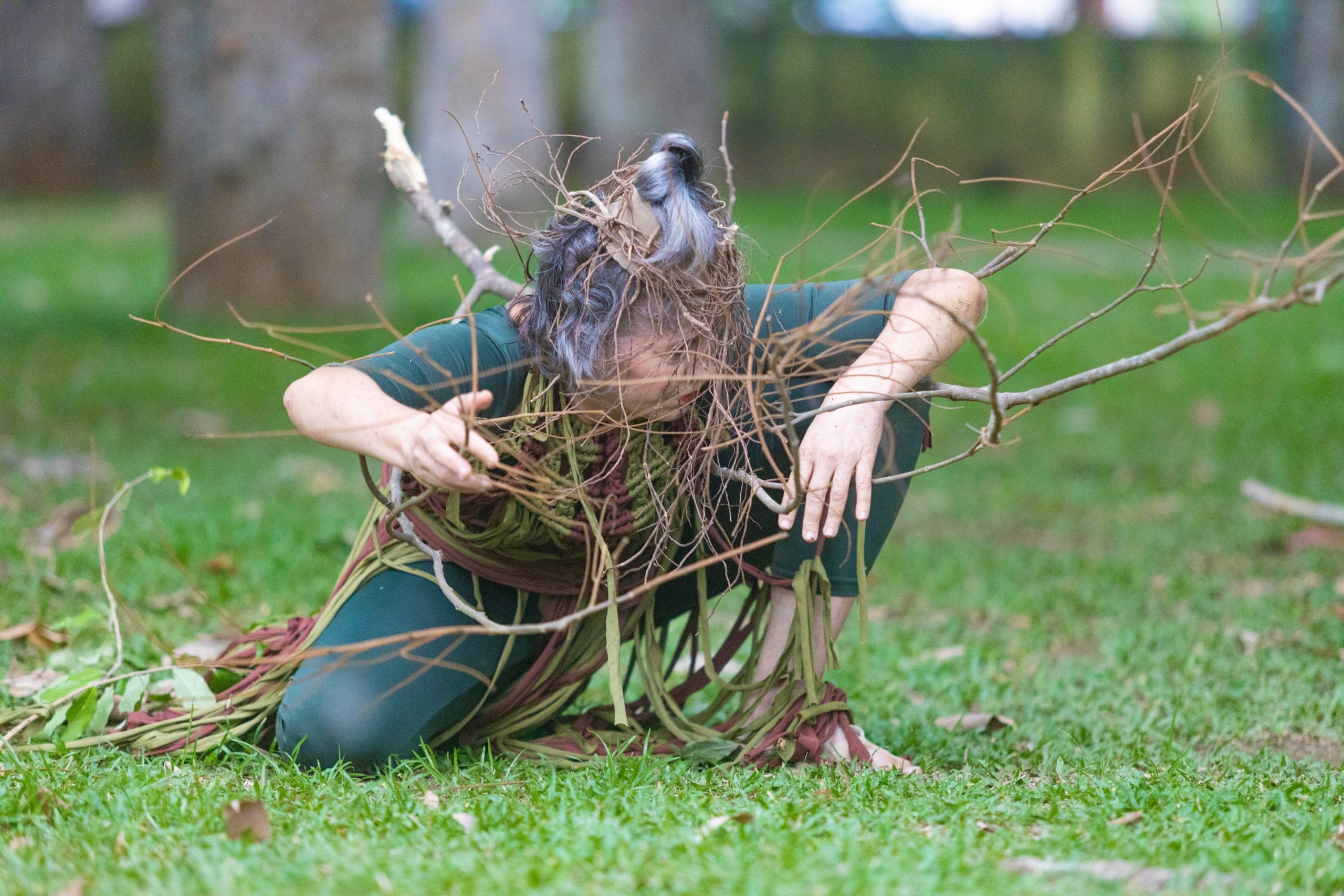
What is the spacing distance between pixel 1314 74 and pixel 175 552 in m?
11.8

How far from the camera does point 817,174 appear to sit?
50.3ft

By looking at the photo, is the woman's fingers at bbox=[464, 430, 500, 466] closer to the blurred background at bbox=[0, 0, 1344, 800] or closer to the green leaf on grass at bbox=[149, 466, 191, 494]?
the blurred background at bbox=[0, 0, 1344, 800]

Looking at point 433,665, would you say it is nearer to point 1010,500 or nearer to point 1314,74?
point 1010,500

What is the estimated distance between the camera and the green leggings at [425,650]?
6.79 feet

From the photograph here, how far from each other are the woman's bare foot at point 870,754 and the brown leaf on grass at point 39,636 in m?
1.57

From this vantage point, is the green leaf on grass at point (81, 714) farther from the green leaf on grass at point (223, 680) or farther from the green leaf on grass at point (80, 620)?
the green leaf on grass at point (80, 620)

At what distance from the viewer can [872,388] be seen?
6.92ft

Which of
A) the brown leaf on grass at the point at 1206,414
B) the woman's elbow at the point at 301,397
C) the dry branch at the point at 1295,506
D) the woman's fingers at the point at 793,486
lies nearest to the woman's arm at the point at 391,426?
the woman's elbow at the point at 301,397

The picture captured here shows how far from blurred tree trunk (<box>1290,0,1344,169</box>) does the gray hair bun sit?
35.1 ft

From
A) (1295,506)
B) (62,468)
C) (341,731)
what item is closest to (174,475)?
(341,731)

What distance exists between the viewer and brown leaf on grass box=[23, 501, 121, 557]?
333 cm

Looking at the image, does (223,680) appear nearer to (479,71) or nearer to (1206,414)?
(1206,414)

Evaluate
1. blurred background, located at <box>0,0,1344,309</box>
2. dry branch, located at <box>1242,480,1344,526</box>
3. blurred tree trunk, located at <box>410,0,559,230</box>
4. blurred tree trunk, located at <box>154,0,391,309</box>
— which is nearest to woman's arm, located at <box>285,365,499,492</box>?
dry branch, located at <box>1242,480,1344,526</box>

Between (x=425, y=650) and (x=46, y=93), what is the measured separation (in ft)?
44.2
